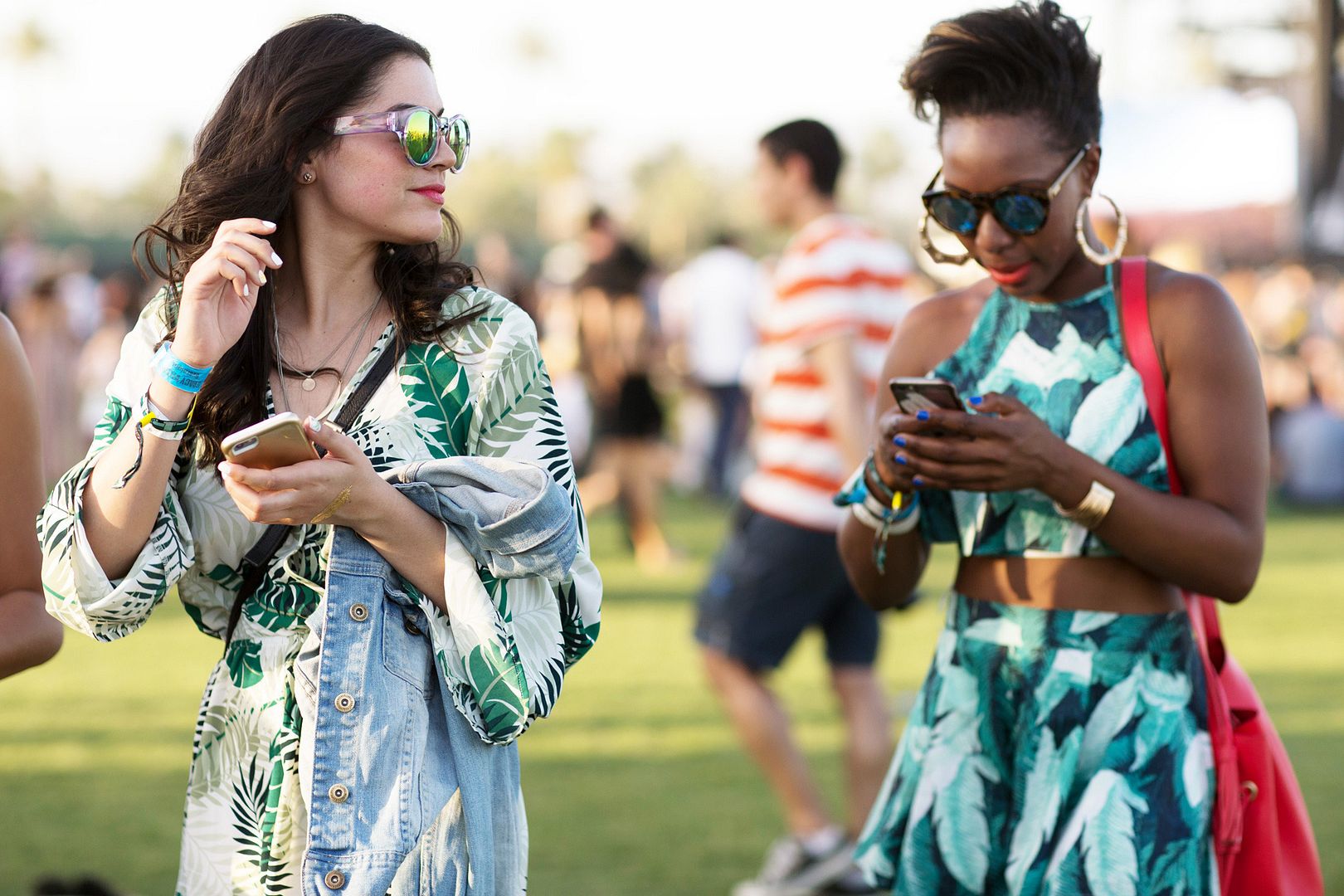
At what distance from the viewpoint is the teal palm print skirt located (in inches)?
107

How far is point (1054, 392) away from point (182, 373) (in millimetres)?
1548

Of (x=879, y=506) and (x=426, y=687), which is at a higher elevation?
(x=879, y=506)

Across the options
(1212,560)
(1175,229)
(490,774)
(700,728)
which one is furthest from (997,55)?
(1175,229)

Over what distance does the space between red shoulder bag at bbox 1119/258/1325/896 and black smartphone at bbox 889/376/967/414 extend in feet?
1.18

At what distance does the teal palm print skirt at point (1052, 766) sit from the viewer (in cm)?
271

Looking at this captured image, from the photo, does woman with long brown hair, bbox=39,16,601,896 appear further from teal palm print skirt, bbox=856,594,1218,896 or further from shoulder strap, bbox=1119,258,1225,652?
shoulder strap, bbox=1119,258,1225,652

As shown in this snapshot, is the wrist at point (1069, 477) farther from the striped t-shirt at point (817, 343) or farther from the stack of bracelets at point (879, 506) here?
the striped t-shirt at point (817, 343)

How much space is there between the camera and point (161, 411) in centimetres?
231

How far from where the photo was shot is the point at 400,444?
243 cm

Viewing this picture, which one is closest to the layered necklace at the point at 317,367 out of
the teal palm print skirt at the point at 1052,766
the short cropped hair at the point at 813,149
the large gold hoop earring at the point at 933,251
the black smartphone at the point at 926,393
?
the black smartphone at the point at 926,393

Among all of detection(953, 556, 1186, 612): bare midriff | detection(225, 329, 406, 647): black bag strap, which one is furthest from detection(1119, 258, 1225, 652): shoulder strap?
detection(225, 329, 406, 647): black bag strap

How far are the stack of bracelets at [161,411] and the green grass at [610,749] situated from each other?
302 centimetres

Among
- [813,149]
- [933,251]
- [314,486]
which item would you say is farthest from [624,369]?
[314,486]

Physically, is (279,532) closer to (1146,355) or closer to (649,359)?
(1146,355)
